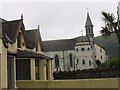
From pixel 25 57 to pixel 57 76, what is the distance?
12.3m

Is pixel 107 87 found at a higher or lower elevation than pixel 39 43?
lower

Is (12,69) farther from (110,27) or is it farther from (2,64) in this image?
(110,27)

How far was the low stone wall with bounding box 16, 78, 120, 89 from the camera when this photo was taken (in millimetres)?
16436

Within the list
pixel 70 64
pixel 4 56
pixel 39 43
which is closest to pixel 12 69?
pixel 4 56

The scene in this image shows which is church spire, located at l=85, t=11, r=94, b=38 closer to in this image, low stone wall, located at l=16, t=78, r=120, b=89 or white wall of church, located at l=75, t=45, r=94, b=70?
white wall of church, located at l=75, t=45, r=94, b=70

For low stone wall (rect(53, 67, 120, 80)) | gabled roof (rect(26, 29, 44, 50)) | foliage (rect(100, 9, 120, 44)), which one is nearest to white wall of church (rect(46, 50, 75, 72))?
low stone wall (rect(53, 67, 120, 80))

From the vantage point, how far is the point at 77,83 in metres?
17.8

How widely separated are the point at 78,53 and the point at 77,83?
66212 millimetres

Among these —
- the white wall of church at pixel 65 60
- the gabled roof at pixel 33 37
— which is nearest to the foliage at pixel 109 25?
the gabled roof at pixel 33 37

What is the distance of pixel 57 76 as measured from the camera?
38.3m

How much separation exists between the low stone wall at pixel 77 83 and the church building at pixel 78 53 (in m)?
61.2

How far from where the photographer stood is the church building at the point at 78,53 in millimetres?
83062

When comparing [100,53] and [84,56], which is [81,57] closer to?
[84,56]

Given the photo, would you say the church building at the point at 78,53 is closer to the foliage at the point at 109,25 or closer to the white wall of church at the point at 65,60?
the white wall of church at the point at 65,60
